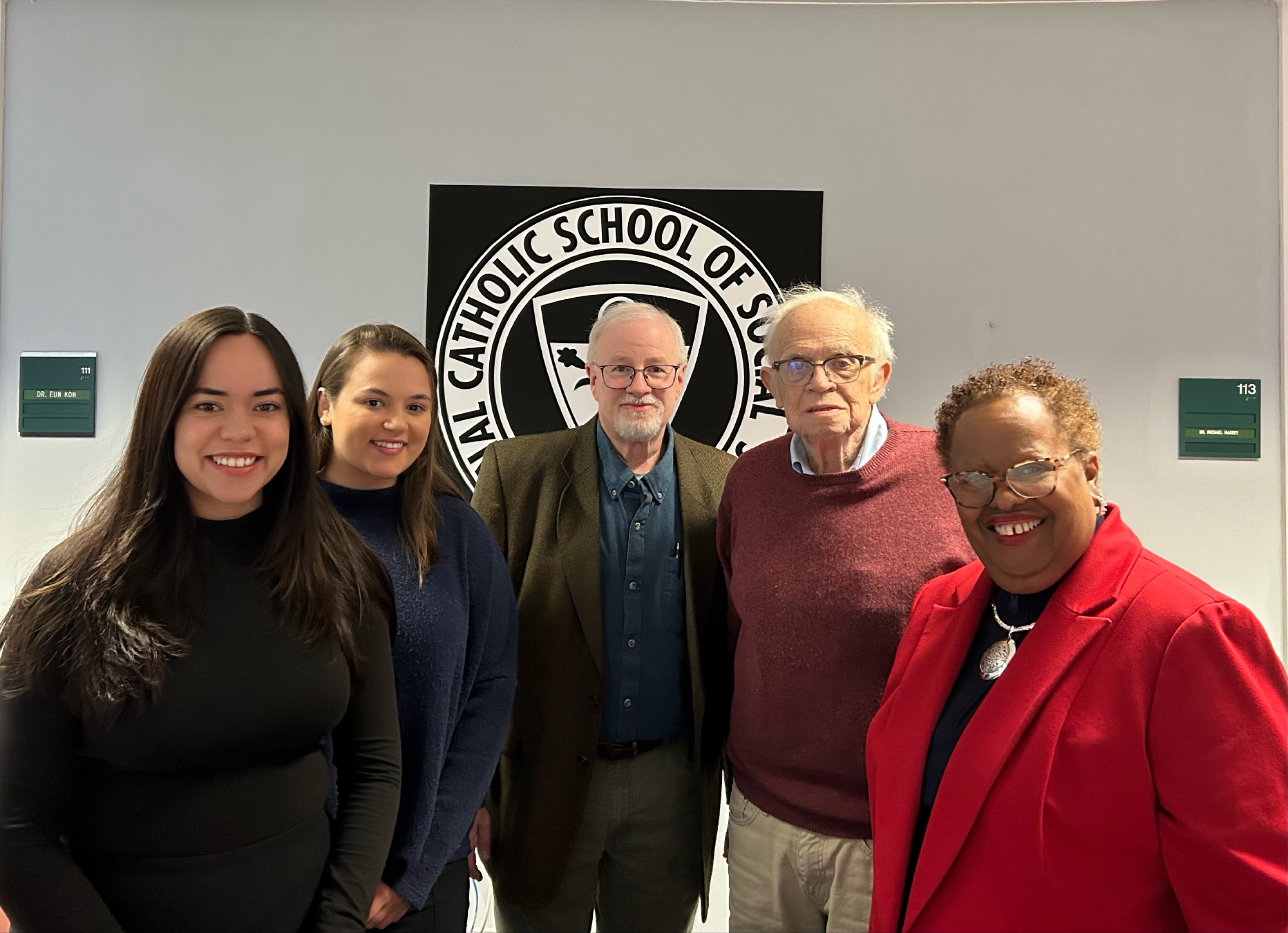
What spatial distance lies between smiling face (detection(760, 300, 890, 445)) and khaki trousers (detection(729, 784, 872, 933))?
0.86m

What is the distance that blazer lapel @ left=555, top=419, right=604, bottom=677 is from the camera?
226cm

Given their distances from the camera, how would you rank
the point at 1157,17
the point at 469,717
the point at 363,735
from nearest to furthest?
the point at 363,735 → the point at 469,717 → the point at 1157,17

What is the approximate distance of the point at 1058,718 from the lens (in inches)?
50.7

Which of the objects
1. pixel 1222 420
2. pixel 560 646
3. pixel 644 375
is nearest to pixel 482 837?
pixel 560 646

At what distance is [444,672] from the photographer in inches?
73.7

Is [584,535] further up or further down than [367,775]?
further up

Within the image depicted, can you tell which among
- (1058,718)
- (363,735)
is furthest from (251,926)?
(1058,718)

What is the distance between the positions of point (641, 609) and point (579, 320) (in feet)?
4.01

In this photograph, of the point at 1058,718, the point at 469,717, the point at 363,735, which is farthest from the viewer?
the point at 469,717

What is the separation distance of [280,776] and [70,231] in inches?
101

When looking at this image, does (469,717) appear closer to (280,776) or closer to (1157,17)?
(280,776)

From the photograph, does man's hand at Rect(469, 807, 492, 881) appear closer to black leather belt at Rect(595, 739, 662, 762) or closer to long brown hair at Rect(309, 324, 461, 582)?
black leather belt at Rect(595, 739, 662, 762)

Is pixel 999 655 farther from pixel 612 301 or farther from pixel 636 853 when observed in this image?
pixel 612 301

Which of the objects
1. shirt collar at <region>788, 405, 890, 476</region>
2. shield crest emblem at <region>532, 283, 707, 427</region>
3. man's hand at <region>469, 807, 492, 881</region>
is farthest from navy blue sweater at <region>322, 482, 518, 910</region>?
shield crest emblem at <region>532, 283, 707, 427</region>
